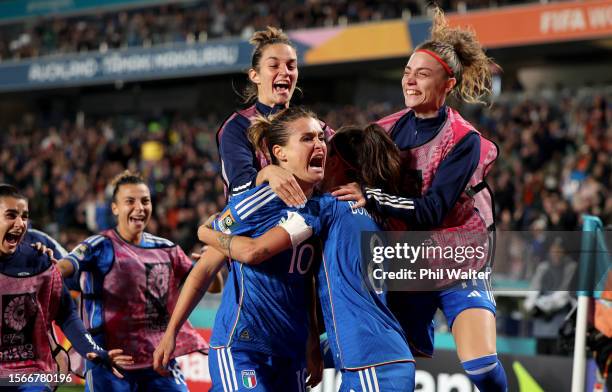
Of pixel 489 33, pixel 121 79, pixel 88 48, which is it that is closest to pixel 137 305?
pixel 489 33

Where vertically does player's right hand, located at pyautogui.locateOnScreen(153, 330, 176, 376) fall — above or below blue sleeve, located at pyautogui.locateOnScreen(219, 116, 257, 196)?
below

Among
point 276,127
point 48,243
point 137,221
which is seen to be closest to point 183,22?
point 48,243

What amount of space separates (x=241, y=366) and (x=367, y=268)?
2.39ft

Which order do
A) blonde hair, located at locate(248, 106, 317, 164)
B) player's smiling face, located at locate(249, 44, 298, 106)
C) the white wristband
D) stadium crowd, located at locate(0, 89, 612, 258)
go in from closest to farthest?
1. the white wristband
2. blonde hair, located at locate(248, 106, 317, 164)
3. player's smiling face, located at locate(249, 44, 298, 106)
4. stadium crowd, located at locate(0, 89, 612, 258)

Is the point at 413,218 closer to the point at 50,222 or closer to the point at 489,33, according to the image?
the point at 489,33

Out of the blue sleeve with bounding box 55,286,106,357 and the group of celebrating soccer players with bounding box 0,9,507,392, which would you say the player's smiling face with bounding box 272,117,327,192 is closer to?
the group of celebrating soccer players with bounding box 0,9,507,392

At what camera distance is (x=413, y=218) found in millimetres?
4375

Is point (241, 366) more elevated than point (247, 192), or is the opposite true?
point (247, 192)

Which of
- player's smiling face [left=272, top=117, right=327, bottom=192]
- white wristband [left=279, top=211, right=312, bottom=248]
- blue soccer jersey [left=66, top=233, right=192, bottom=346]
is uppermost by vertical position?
player's smiling face [left=272, top=117, right=327, bottom=192]

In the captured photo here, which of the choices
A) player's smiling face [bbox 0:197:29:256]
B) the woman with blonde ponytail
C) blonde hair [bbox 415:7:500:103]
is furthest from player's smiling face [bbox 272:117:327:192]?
player's smiling face [bbox 0:197:29:256]

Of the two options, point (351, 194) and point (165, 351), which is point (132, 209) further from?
point (351, 194)

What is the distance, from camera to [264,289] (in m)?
4.21

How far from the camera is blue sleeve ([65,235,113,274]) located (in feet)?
19.5

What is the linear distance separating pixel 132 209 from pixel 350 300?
102 inches
